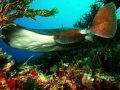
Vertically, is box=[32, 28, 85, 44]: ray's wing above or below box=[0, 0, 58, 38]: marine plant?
below

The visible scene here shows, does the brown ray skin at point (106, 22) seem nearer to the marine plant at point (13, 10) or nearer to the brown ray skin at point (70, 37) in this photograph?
the brown ray skin at point (70, 37)

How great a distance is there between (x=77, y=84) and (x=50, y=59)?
386 centimetres

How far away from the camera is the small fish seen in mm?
2961

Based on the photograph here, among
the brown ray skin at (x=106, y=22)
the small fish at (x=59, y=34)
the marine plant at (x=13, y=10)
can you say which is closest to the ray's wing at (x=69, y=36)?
the small fish at (x=59, y=34)

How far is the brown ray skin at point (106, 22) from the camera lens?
289cm

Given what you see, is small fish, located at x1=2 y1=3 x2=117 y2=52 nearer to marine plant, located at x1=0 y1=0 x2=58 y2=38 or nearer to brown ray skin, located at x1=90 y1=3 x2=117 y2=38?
brown ray skin, located at x1=90 y1=3 x2=117 y2=38

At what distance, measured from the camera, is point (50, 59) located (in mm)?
5914

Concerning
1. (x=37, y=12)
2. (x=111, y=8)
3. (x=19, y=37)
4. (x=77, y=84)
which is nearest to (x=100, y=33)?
(x=111, y=8)

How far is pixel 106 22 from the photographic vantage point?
2.99 m

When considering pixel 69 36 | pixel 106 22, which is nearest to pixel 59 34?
pixel 69 36

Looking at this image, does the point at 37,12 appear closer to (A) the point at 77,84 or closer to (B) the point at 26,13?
(B) the point at 26,13

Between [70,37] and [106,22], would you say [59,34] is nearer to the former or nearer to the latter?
[70,37]

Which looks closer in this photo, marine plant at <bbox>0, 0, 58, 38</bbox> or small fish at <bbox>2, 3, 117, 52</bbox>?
marine plant at <bbox>0, 0, 58, 38</bbox>

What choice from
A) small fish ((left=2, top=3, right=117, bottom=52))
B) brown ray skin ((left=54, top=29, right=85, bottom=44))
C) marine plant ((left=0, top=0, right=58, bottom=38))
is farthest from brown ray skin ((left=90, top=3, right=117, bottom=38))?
marine plant ((left=0, top=0, right=58, bottom=38))
